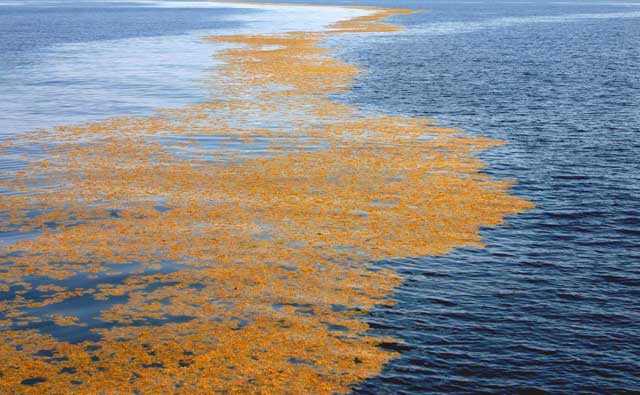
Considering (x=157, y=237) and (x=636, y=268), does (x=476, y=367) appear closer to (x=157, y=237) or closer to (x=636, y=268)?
(x=636, y=268)

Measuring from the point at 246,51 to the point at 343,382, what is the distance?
3059 inches

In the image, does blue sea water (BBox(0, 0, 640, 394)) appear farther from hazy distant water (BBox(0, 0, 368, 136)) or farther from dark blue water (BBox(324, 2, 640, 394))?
hazy distant water (BBox(0, 0, 368, 136))

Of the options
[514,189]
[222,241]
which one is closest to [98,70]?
[514,189]

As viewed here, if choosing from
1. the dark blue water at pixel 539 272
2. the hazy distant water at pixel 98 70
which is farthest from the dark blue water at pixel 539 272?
the hazy distant water at pixel 98 70

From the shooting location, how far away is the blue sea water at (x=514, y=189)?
17.4 m

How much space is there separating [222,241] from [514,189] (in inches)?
505

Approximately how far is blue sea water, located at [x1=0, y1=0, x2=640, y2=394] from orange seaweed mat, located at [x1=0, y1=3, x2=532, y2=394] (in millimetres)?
1364

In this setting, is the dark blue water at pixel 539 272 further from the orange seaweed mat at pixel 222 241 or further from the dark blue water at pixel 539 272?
the orange seaweed mat at pixel 222 241

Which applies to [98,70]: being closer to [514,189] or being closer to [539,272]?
[514,189]

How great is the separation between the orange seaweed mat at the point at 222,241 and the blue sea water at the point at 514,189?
1.36 m

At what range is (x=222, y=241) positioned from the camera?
24.8m

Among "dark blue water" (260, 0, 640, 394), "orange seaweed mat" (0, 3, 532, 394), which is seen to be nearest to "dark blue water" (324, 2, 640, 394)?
"dark blue water" (260, 0, 640, 394)

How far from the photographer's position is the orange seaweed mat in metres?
17.2

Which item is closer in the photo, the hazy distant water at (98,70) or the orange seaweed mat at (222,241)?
the orange seaweed mat at (222,241)
